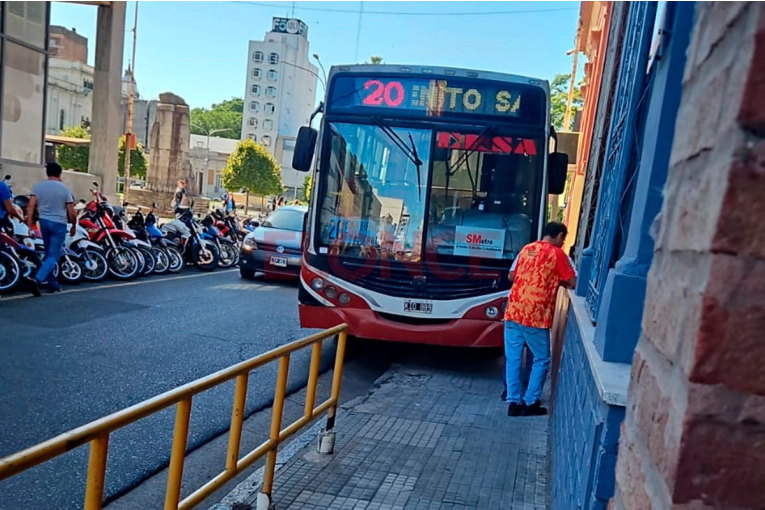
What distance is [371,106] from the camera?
6551 millimetres

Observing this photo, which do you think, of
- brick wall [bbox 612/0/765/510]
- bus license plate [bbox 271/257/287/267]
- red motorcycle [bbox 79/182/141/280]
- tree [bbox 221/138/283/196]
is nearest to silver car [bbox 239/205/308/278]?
bus license plate [bbox 271/257/287/267]

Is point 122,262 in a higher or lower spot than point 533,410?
higher

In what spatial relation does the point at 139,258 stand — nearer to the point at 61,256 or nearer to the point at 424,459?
the point at 61,256

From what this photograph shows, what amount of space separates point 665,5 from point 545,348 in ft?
11.7

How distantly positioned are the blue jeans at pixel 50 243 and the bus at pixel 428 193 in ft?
13.9

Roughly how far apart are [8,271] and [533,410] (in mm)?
7056

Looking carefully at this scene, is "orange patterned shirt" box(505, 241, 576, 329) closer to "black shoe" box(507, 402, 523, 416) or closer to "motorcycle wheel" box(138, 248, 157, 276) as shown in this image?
"black shoe" box(507, 402, 523, 416)

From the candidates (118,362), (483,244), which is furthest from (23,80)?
(483,244)

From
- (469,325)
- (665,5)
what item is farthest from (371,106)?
(665,5)

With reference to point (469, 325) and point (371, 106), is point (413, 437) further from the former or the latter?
point (371, 106)

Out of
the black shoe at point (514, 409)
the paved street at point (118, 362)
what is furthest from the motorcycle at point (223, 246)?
the black shoe at point (514, 409)

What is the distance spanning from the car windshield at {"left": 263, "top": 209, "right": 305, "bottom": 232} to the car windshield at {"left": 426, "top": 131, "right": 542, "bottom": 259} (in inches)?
260

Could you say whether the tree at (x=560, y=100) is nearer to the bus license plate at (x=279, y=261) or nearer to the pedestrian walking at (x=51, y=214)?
the bus license plate at (x=279, y=261)

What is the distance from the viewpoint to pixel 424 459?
444cm
